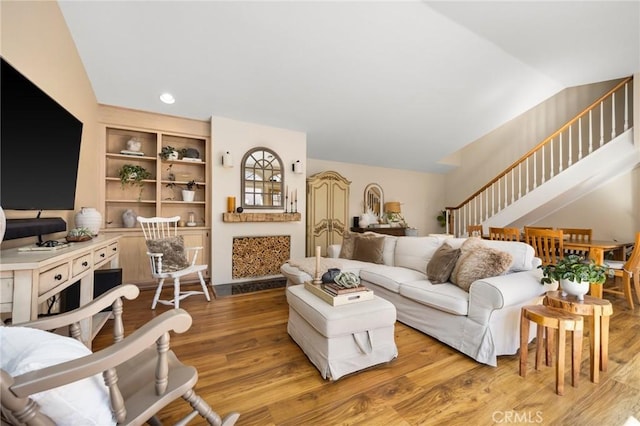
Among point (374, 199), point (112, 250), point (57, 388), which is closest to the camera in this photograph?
point (57, 388)

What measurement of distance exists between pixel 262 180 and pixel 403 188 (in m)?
3.81

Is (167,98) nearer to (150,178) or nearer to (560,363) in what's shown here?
(150,178)

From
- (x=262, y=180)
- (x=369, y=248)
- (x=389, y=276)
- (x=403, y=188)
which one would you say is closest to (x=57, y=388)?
(x=389, y=276)

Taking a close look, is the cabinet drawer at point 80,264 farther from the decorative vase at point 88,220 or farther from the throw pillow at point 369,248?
the throw pillow at point 369,248

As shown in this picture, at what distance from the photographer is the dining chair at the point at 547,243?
3.35 m

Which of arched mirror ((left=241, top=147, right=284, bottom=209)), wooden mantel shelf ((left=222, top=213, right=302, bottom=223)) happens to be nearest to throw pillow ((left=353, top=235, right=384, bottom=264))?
wooden mantel shelf ((left=222, top=213, right=302, bottom=223))

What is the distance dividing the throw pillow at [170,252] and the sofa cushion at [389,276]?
2.08 metres

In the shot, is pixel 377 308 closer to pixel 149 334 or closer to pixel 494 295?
pixel 494 295

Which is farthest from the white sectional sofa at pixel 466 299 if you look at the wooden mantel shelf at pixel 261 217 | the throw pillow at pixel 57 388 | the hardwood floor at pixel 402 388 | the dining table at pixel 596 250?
the throw pillow at pixel 57 388

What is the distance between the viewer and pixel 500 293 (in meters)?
1.86

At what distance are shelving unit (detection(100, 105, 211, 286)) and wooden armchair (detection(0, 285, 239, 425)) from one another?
2894 millimetres

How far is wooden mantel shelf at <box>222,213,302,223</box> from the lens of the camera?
3.86 meters

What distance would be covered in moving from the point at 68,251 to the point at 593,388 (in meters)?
3.36

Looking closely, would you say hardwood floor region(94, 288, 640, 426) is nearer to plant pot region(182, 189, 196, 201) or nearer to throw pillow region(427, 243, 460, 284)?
throw pillow region(427, 243, 460, 284)
